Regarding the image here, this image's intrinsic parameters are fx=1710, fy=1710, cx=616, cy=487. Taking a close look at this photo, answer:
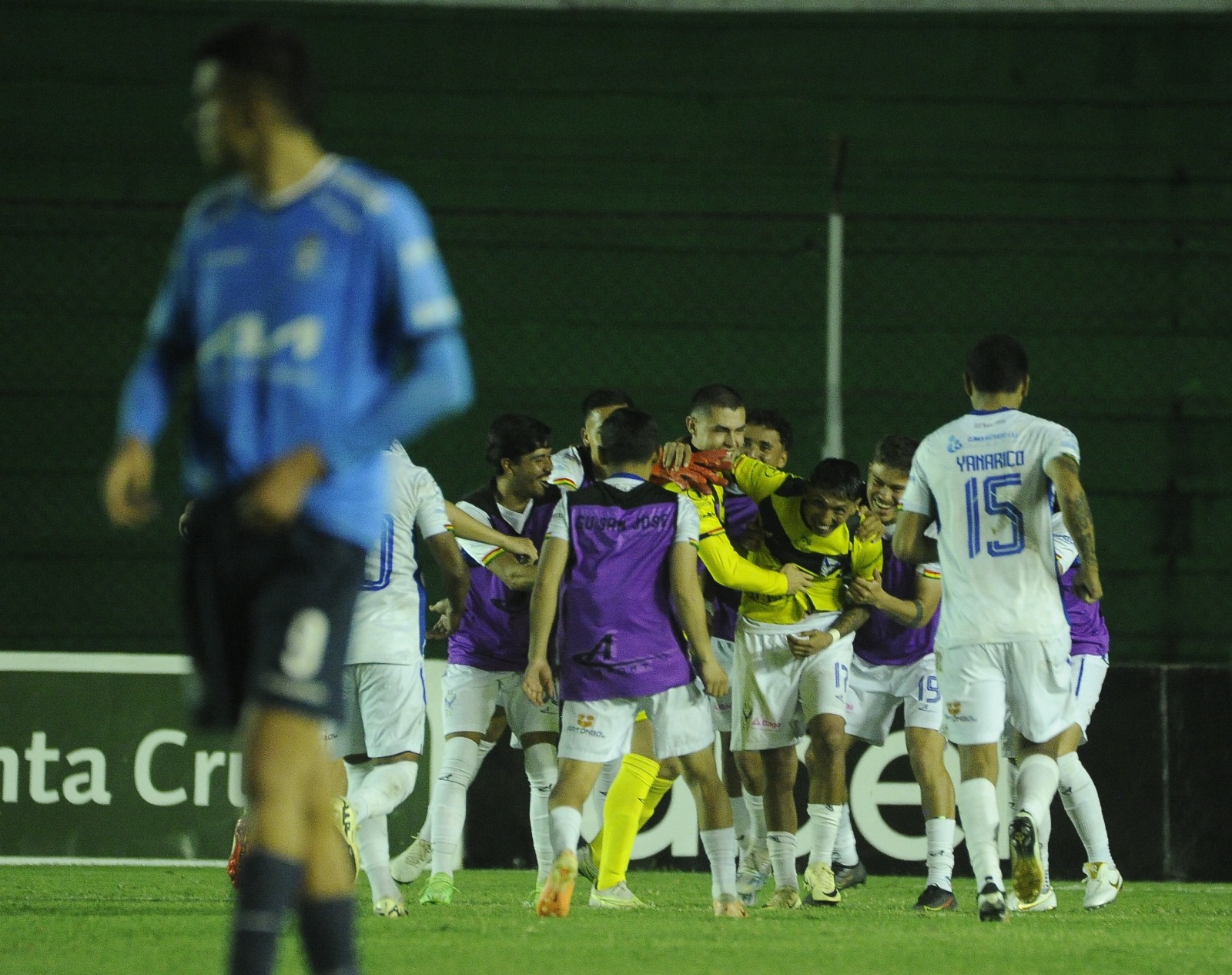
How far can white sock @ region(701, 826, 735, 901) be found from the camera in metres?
5.79

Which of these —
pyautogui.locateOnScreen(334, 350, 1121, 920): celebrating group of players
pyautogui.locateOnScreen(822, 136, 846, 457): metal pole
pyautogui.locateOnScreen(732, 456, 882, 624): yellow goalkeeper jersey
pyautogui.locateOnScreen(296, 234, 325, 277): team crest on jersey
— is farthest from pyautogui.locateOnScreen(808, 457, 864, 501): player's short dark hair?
pyautogui.locateOnScreen(296, 234, 325, 277): team crest on jersey

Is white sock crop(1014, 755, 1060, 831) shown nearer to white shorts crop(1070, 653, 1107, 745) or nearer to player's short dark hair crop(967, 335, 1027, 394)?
white shorts crop(1070, 653, 1107, 745)

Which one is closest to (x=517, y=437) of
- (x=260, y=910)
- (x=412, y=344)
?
(x=412, y=344)

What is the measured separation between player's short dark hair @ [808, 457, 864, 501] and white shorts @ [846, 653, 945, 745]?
96 cm

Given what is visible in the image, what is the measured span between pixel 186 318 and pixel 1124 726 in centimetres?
663

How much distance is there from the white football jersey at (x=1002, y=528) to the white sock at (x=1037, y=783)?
1.45ft

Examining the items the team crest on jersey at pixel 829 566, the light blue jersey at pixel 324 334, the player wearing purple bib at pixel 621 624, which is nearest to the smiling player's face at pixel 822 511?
the team crest on jersey at pixel 829 566

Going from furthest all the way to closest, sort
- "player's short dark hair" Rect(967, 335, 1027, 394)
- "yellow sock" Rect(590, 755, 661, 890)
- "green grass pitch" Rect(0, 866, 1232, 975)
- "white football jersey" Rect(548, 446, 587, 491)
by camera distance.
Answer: "white football jersey" Rect(548, 446, 587, 491) → "yellow sock" Rect(590, 755, 661, 890) → "player's short dark hair" Rect(967, 335, 1027, 394) → "green grass pitch" Rect(0, 866, 1232, 975)

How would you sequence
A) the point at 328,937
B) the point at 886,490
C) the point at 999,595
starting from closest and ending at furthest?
the point at 328,937, the point at 999,595, the point at 886,490

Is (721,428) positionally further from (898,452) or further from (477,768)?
(477,768)

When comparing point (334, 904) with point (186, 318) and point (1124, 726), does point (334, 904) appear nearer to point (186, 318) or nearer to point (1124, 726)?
point (186, 318)

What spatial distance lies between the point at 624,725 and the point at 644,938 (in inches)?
35.5

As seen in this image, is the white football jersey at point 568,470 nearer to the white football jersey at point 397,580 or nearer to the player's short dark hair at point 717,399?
the player's short dark hair at point 717,399

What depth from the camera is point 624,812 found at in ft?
19.2
